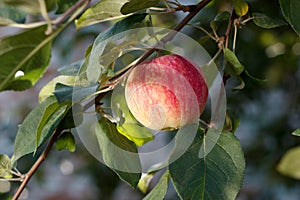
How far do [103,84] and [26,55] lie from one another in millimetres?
168

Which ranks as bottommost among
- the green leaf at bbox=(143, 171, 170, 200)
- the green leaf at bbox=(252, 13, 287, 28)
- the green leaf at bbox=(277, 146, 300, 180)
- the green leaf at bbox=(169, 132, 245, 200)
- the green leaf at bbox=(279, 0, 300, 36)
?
the green leaf at bbox=(277, 146, 300, 180)

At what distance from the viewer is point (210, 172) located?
0.53m

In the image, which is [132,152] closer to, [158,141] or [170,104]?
[170,104]

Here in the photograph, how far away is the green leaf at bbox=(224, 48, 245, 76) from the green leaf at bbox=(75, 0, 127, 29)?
0.11 metres

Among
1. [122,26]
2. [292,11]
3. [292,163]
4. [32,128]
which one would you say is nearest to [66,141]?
[32,128]

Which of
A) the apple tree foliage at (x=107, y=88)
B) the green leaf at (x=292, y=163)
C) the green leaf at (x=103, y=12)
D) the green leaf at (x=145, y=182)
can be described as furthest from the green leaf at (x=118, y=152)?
the green leaf at (x=292, y=163)

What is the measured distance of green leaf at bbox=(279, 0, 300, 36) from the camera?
→ 553 millimetres

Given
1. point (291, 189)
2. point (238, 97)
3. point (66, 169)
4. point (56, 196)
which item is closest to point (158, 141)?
point (238, 97)

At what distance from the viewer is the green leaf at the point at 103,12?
1.89 feet

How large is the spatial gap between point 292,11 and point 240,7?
8cm

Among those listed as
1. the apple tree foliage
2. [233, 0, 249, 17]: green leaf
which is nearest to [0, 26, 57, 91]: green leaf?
the apple tree foliage

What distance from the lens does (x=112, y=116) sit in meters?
0.61

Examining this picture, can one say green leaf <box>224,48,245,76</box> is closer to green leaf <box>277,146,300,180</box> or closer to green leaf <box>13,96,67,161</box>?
green leaf <box>13,96,67,161</box>

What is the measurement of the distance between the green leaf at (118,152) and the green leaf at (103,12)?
10 cm
